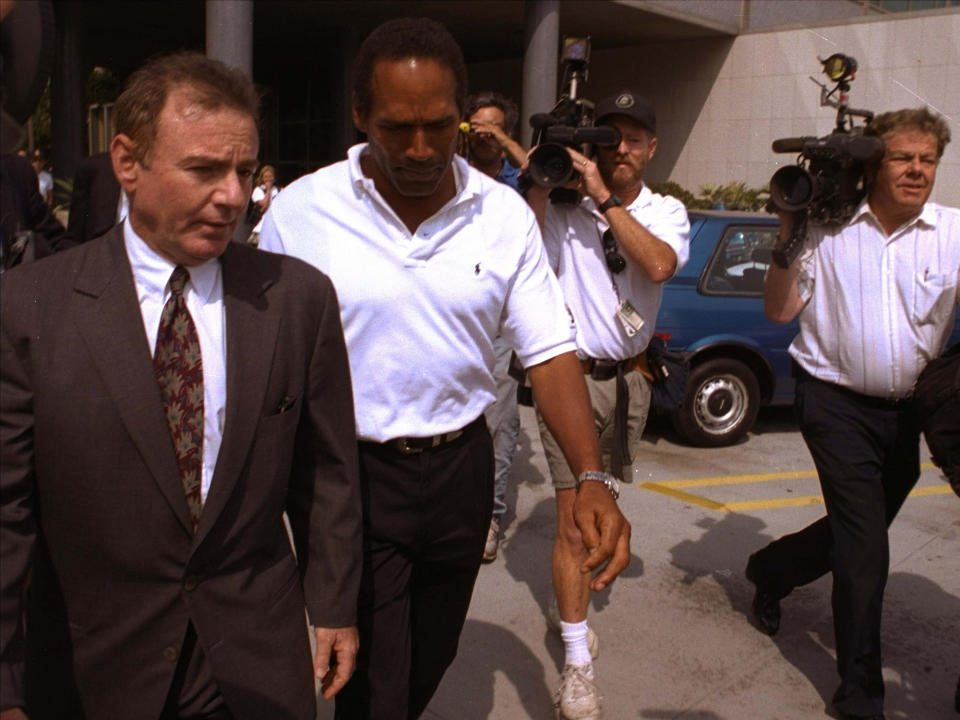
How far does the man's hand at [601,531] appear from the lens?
2.31m

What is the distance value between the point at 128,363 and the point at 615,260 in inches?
95.1

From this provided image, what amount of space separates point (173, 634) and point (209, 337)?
559 millimetres

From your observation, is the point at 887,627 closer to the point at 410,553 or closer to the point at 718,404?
the point at 410,553

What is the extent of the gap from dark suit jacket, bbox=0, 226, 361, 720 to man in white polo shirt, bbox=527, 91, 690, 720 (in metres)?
1.80

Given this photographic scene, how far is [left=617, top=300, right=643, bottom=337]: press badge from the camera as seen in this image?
392 centimetres

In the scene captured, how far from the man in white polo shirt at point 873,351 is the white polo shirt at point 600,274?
0.48 meters

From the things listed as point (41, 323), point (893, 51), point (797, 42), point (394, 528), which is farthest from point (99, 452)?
point (797, 42)

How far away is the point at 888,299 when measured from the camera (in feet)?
11.9

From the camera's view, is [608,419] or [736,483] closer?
[608,419]

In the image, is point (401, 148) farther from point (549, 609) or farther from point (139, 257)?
point (549, 609)

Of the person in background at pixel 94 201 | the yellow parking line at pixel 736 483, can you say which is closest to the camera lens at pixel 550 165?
the person in background at pixel 94 201

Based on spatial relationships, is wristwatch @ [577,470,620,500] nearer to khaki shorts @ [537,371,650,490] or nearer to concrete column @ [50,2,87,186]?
khaki shorts @ [537,371,650,490]

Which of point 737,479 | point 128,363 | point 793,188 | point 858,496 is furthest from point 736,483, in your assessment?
point 128,363

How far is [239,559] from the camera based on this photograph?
1960mm
